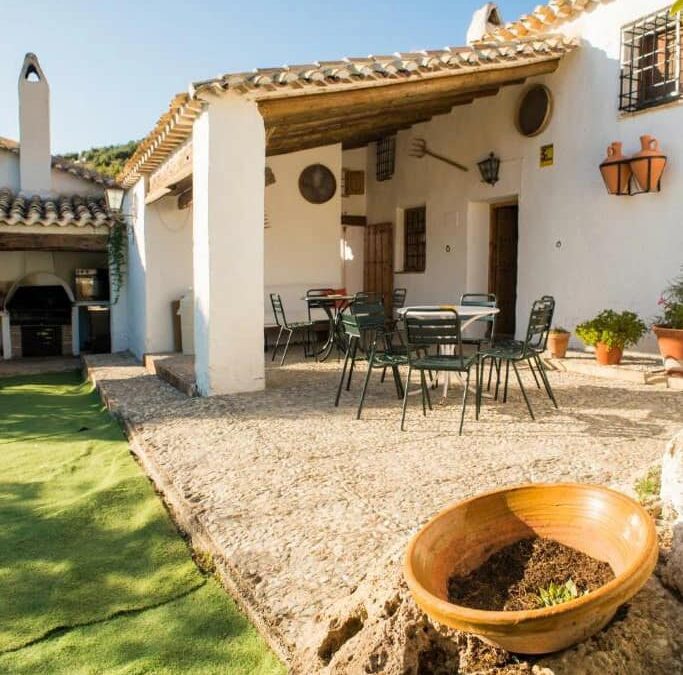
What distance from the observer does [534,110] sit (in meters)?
8.30

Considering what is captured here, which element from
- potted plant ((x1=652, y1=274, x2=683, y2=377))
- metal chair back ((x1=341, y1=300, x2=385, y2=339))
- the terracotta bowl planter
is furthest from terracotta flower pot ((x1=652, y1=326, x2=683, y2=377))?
the terracotta bowl planter

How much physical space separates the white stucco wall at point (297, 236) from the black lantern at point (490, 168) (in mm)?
2402

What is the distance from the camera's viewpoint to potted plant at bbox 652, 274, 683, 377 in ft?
19.6

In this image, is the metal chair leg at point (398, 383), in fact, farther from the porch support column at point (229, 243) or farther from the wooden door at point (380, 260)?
the wooden door at point (380, 260)

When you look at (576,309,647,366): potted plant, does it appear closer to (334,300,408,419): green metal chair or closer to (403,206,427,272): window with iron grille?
(334,300,408,419): green metal chair

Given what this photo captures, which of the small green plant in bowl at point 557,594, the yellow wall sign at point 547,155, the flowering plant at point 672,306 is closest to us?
the small green plant in bowl at point 557,594

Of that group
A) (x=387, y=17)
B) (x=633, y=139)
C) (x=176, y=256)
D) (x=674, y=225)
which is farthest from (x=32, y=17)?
(x=674, y=225)

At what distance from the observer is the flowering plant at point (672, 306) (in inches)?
240

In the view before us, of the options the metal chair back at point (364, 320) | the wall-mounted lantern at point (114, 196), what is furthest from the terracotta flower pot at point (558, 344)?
the wall-mounted lantern at point (114, 196)

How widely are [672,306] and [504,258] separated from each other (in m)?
3.73

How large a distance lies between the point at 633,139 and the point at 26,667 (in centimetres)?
753

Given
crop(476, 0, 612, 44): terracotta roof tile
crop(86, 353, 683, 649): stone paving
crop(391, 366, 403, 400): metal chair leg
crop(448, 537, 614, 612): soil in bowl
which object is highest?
crop(476, 0, 612, 44): terracotta roof tile

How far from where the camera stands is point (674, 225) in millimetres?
6719

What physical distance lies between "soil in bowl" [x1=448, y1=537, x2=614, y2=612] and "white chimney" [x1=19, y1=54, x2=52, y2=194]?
10.3m
